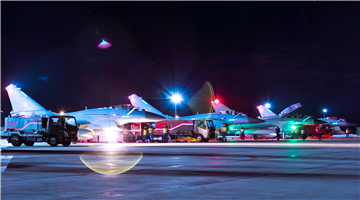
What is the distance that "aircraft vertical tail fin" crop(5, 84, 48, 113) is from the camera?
39.8 m

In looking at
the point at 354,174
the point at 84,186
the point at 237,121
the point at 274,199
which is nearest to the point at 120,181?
the point at 84,186

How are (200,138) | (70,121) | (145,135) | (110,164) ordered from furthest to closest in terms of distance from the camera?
(145,135)
(200,138)
(70,121)
(110,164)

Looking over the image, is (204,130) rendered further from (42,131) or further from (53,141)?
(42,131)

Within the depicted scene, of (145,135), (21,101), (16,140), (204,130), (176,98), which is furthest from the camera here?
(176,98)

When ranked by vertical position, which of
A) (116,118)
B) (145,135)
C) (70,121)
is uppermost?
(116,118)

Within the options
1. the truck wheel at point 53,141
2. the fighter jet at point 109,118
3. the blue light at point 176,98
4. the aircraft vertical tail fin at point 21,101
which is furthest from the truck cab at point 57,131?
the blue light at point 176,98

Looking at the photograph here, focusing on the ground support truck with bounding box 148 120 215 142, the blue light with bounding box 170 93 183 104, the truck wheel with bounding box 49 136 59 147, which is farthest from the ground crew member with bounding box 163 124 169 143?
the blue light with bounding box 170 93 183 104

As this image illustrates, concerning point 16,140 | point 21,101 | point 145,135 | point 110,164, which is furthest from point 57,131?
point 110,164

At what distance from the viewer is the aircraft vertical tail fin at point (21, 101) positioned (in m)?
39.8

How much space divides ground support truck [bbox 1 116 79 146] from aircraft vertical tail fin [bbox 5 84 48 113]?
41.8ft

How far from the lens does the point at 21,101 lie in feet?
132

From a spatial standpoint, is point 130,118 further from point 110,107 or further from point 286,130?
point 286,130

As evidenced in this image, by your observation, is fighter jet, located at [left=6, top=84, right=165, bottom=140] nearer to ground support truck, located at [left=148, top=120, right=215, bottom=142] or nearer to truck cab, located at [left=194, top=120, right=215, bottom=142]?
ground support truck, located at [left=148, top=120, right=215, bottom=142]

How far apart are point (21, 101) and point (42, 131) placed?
608 inches
